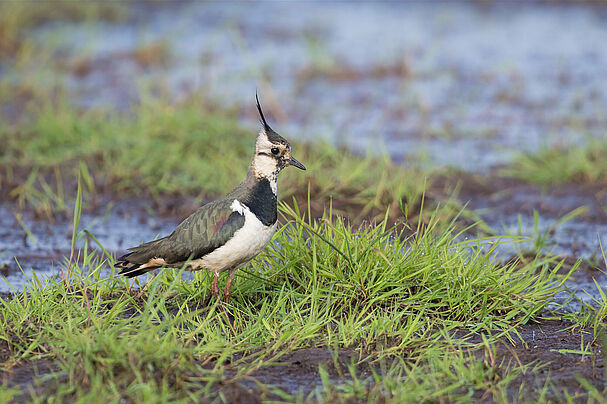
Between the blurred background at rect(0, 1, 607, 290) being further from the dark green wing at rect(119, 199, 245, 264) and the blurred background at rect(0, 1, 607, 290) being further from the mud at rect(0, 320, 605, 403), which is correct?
the mud at rect(0, 320, 605, 403)

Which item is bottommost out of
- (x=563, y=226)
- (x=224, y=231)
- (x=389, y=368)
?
(x=563, y=226)

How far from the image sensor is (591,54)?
40.9 ft

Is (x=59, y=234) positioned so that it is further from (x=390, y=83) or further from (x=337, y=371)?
Result: (x=390, y=83)

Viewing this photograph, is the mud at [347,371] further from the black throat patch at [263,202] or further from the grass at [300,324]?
the black throat patch at [263,202]

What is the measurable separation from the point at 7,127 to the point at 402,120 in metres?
4.16

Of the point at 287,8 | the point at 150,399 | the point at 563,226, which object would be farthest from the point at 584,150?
the point at 287,8

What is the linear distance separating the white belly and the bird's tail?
25 centimetres

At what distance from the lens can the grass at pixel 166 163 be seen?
6.82m

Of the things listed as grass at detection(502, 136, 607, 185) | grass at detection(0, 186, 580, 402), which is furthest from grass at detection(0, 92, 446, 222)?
grass at detection(0, 186, 580, 402)

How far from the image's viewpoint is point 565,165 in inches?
313

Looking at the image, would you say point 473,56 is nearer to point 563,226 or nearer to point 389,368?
point 563,226

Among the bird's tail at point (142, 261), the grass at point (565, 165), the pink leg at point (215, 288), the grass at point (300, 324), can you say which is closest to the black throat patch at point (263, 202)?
the grass at point (300, 324)

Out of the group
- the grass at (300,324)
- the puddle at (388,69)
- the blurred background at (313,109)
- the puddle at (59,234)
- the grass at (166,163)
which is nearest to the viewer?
the grass at (300,324)

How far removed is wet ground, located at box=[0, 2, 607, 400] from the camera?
6852 millimetres
